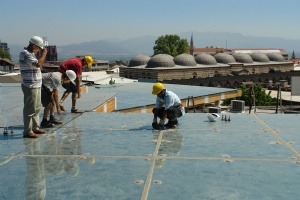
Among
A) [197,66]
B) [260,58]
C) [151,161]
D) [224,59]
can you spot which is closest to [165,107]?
[151,161]

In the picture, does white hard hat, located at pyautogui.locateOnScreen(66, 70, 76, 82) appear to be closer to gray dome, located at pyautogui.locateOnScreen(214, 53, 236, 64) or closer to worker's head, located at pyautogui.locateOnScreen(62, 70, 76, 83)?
worker's head, located at pyautogui.locateOnScreen(62, 70, 76, 83)

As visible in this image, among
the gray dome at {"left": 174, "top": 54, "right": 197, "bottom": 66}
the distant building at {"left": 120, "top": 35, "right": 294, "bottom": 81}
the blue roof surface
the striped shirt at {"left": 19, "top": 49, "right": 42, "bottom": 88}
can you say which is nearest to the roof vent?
the blue roof surface

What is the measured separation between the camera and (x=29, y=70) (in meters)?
5.17

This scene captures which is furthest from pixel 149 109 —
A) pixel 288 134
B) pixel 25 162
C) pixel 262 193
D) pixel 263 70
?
pixel 263 70

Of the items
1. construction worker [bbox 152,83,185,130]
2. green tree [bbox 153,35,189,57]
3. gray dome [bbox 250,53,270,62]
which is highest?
green tree [bbox 153,35,189,57]

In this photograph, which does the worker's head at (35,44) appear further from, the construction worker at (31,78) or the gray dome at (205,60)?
the gray dome at (205,60)

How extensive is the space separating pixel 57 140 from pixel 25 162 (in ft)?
3.61

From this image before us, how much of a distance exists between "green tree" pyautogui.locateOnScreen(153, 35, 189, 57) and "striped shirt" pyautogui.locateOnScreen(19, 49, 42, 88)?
73.2 m

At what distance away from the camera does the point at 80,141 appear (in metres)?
5.31

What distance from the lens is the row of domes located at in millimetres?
56559

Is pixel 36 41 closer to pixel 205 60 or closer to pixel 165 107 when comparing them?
pixel 165 107

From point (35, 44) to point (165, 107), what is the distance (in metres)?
2.42

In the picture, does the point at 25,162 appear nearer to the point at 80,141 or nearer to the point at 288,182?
the point at 80,141

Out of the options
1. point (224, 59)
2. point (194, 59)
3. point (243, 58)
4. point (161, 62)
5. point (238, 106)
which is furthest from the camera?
point (243, 58)
